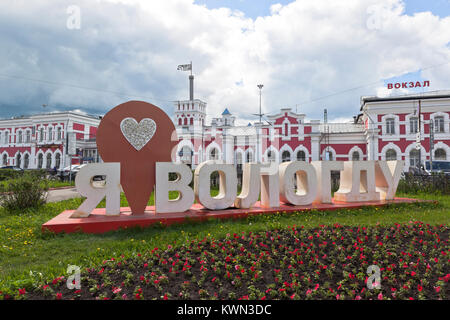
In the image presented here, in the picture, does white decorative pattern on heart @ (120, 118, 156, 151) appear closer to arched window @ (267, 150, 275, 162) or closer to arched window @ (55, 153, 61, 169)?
arched window @ (267, 150, 275, 162)

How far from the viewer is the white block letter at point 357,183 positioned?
9.13 meters

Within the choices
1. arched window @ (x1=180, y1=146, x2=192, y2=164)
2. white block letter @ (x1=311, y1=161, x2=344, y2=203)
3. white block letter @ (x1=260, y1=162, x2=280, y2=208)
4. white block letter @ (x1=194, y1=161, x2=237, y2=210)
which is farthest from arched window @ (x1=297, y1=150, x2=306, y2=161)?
white block letter @ (x1=194, y1=161, x2=237, y2=210)

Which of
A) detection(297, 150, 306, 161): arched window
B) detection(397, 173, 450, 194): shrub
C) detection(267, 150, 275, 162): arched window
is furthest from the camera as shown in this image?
detection(267, 150, 275, 162): arched window

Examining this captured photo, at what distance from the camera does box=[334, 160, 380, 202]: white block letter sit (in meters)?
9.13

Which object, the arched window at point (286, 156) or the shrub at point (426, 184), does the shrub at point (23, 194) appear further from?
the arched window at point (286, 156)

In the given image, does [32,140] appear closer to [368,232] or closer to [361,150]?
[361,150]

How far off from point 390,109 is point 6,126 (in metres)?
51.2

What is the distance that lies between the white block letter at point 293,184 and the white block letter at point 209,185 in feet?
5.19

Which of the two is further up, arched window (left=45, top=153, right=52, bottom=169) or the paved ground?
arched window (left=45, top=153, right=52, bottom=169)

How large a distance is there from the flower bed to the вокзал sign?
2.25m

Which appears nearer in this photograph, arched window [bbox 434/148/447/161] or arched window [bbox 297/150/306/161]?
arched window [bbox 434/148/447/161]

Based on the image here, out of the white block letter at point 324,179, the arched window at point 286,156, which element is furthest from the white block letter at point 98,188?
the arched window at point 286,156
